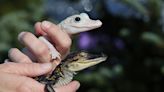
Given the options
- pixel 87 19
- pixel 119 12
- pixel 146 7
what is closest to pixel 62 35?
pixel 87 19

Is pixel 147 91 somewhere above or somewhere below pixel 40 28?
below

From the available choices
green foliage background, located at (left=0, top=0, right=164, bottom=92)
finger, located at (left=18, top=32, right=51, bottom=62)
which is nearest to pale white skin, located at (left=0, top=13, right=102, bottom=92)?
finger, located at (left=18, top=32, right=51, bottom=62)

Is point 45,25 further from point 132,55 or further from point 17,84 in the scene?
point 132,55

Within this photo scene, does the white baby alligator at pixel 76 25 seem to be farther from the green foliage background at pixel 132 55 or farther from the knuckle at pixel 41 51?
the green foliage background at pixel 132 55

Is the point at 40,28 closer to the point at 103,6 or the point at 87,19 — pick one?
the point at 87,19

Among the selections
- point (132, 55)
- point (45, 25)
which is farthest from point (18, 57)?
point (132, 55)

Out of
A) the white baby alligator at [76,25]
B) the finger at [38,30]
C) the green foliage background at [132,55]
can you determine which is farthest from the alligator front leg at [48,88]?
the green foliage background at [132,55]
